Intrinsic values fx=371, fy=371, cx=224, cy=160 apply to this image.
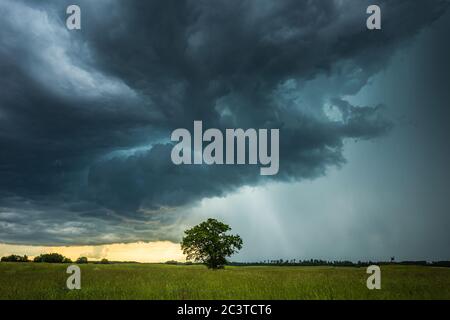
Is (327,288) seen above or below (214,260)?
above

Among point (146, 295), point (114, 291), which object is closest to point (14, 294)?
point (114, 291)

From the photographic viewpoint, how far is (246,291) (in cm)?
1465

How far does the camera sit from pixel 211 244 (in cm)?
6378

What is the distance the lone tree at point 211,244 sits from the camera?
6362cm

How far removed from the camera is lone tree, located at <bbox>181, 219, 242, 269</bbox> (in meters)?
63.6

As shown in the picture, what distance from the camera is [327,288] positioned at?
1533cm
